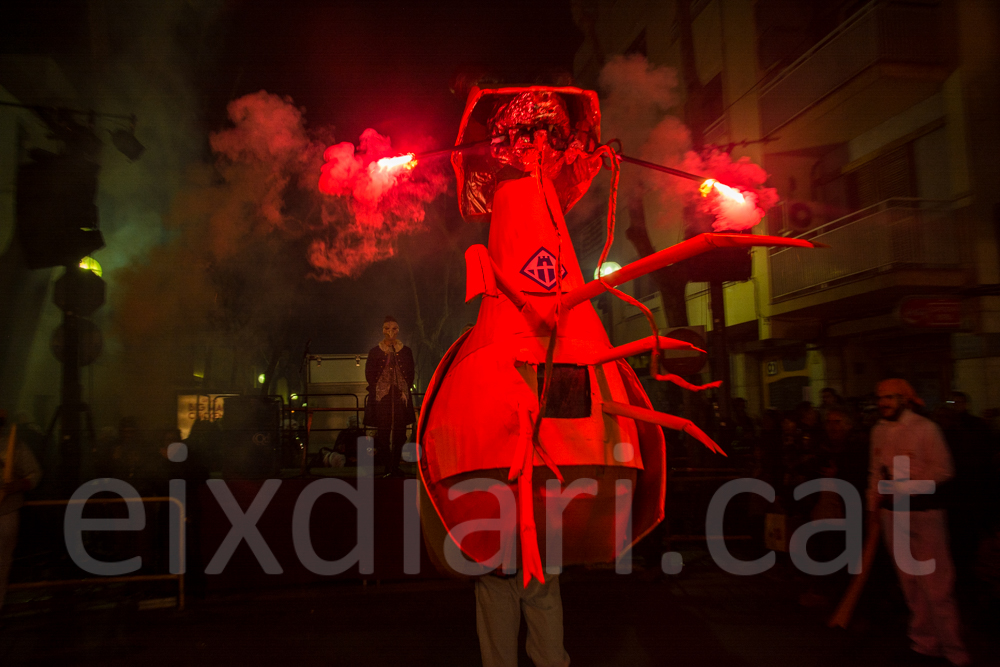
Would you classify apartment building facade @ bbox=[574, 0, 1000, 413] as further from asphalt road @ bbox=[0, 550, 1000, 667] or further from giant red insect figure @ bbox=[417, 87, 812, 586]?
giant red insect figure @ bbox=[417, 87, 812, 586]

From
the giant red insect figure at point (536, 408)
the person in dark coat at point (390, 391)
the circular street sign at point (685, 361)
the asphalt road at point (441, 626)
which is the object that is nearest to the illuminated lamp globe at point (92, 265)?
the asphalt road at point (441, 626)

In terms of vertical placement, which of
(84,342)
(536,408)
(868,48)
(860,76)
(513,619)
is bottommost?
(513,619)

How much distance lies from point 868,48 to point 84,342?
1161 cm

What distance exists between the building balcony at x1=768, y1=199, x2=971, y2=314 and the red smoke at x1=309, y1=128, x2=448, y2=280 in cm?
557

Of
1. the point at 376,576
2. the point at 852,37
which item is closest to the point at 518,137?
the point at 376,576

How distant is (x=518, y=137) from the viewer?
280 cm

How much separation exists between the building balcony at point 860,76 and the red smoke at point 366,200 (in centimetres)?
726

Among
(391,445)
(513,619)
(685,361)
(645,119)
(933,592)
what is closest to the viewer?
(513,619)

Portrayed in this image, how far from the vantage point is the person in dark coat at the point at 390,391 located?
6195 mm

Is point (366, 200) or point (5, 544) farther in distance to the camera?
point (5, 544)

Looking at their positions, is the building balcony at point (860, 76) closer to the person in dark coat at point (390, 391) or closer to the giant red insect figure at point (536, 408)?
the person in dark coat at point (390, 391)

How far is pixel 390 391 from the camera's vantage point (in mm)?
6258

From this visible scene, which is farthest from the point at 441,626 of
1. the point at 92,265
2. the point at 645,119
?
the point at 92,265

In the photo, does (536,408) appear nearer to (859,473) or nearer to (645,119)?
(859,473)
